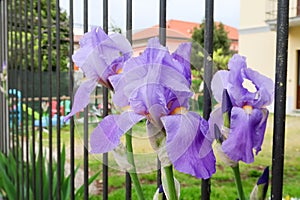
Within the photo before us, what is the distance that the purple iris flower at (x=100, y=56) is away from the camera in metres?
0.48

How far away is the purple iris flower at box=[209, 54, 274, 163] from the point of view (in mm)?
380

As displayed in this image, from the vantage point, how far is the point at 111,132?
0.43 meters

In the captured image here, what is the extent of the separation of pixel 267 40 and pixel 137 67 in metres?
1.22

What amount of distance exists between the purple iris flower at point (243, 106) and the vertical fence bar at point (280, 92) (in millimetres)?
29

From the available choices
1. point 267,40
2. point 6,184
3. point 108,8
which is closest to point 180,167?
point 108,8

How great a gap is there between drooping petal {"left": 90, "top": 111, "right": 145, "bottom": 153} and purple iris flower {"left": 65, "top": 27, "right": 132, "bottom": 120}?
2.7 inches

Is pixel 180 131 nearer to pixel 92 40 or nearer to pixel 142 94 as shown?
pixel 142 94

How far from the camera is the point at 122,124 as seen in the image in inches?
17.0

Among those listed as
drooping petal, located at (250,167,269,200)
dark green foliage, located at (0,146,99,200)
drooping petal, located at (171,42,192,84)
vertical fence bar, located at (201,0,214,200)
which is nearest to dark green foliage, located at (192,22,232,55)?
vertical fence bar, located at (201,0,214,200)

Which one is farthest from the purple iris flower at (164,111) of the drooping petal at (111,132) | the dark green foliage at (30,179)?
the dark green foliage at (30,179)

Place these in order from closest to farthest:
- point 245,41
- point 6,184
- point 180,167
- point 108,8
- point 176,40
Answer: point 180,167, point 176,40, point 108,8, point 245,41, point 6,184

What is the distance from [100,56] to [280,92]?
20 centimetres

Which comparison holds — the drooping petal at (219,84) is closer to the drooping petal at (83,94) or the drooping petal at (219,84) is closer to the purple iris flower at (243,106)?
the purple iris flower at (243,106)

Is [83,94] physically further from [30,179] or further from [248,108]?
[30,179]
